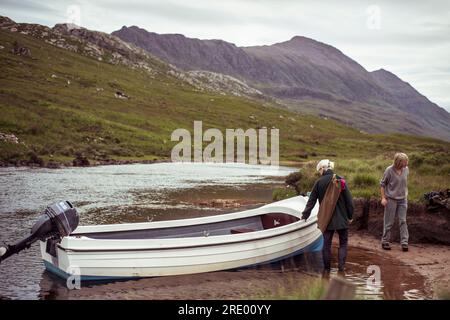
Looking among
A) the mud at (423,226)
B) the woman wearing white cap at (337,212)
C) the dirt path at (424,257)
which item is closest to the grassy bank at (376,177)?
the mud at (423,226)

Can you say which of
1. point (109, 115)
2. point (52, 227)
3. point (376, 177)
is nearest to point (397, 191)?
point (376, 177)

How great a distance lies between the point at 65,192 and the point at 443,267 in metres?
21.7

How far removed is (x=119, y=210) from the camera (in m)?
23.3

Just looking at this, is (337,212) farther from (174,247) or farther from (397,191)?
(174,247)

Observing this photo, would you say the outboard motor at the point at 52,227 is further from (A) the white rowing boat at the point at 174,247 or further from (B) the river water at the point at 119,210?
(B) the river water at the point at 119,210

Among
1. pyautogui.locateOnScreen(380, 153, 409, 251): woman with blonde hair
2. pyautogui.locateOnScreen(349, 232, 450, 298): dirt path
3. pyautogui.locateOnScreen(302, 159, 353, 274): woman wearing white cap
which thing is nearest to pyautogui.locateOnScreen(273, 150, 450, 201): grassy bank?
pyautogui.locateOnScreen(349, 232, 450, 298): dirt path

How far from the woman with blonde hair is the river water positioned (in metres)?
1.26

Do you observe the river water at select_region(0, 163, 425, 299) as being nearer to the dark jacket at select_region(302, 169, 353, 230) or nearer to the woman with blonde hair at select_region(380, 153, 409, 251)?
the woman with blonde hair at select_region(380, 153, 409, 251)

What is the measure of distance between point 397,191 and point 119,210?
1337 cm

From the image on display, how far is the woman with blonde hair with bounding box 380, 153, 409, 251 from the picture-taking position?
14.4m

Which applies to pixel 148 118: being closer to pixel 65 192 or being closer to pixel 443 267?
pixel 65 192

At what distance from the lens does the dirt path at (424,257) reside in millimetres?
12054

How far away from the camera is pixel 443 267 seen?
1324 cm
